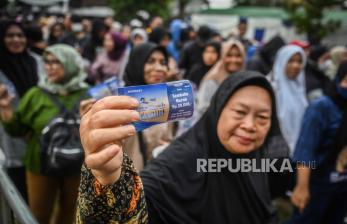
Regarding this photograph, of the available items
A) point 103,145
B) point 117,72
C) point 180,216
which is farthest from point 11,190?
point 117,72

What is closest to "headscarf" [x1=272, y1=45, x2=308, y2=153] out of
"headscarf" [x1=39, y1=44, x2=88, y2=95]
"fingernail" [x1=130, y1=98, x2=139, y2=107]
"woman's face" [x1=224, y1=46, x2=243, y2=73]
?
"woman's face" [x1=224, y1=46, x2=243, y2=73]

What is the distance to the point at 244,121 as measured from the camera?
1659mm

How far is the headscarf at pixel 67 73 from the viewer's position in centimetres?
279

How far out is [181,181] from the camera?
1.56 meters

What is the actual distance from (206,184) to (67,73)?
159 centimetres

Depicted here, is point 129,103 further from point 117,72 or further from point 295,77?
point 117,72

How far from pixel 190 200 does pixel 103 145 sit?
696 millimetres

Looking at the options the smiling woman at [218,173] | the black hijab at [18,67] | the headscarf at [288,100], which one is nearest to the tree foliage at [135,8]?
the headscarf at [288,100]

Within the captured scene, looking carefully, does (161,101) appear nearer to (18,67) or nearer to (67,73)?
(67,73)

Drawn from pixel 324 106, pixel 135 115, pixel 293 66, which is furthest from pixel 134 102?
pixel 293 66

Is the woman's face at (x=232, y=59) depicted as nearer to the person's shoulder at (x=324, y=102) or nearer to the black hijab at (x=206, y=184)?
the person's shoulder at (x=324, y=102)

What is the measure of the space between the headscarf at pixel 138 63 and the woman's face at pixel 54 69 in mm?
465

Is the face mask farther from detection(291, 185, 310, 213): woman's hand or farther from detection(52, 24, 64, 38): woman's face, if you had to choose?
detection(52, 24, 64, 38): woman's face

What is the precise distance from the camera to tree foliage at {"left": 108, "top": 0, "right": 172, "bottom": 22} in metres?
20.5
